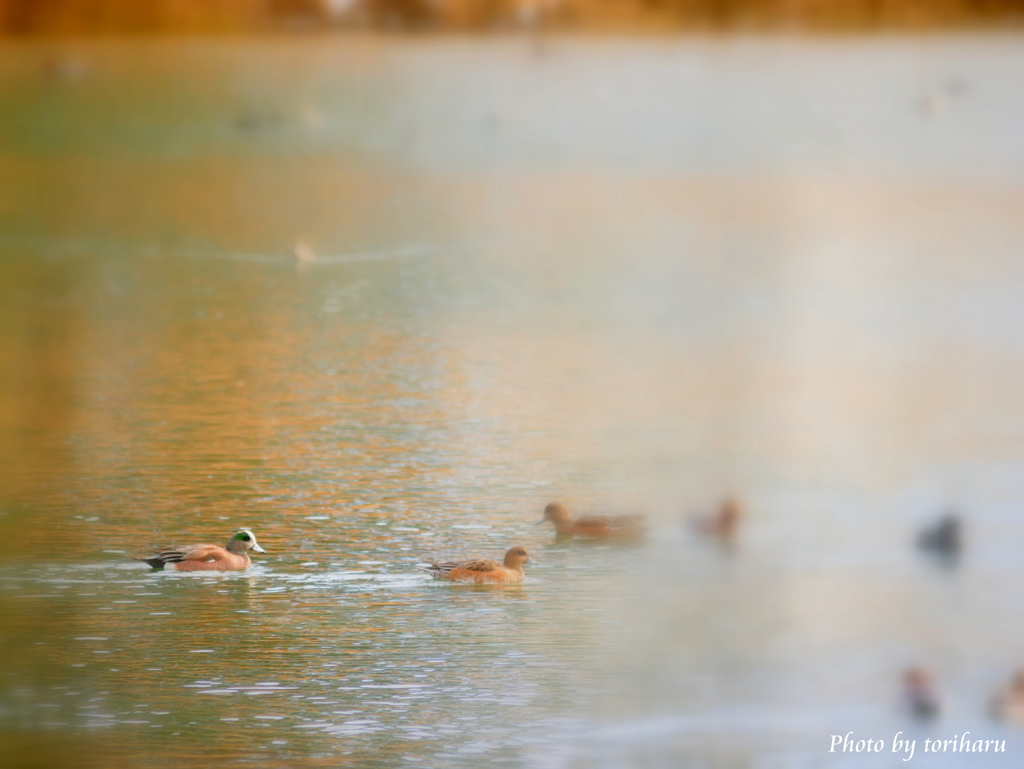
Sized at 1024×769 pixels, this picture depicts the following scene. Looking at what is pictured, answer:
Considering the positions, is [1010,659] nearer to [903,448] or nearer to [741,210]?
[903,448]

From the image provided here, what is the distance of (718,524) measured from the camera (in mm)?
6527

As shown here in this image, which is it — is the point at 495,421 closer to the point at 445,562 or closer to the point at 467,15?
the point at 445,562

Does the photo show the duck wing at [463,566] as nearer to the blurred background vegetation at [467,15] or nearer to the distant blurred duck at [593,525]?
the distant blurred duck at [593,525]

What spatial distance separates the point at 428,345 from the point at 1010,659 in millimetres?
4975

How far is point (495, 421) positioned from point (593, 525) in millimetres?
1794

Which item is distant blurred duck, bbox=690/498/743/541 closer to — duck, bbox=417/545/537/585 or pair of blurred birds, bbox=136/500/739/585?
pair of blurred birds, bbox=136/500/739/585

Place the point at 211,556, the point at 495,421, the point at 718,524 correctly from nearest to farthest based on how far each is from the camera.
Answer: the point at 211,556 → the point at 718,524 → the point at 495,421

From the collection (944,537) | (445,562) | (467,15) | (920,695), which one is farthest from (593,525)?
(467,15)

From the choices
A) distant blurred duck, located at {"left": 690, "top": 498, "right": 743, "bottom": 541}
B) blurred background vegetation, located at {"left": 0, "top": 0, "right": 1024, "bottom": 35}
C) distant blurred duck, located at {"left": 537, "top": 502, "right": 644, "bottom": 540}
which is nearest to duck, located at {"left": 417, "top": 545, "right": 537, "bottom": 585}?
distant blurred duck, located at {"left": 537, "top": 502, "right": 644, "bottom": 540}

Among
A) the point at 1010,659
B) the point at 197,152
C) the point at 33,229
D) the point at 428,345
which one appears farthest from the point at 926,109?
the point at 1010,659

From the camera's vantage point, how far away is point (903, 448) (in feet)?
25.5

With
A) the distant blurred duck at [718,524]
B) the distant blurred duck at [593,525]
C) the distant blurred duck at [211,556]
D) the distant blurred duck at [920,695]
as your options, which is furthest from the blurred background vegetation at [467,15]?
the distant blurred duck at [920,695]

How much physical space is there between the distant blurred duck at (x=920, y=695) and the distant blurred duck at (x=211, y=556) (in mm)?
2038

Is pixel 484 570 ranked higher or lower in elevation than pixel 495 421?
lower
